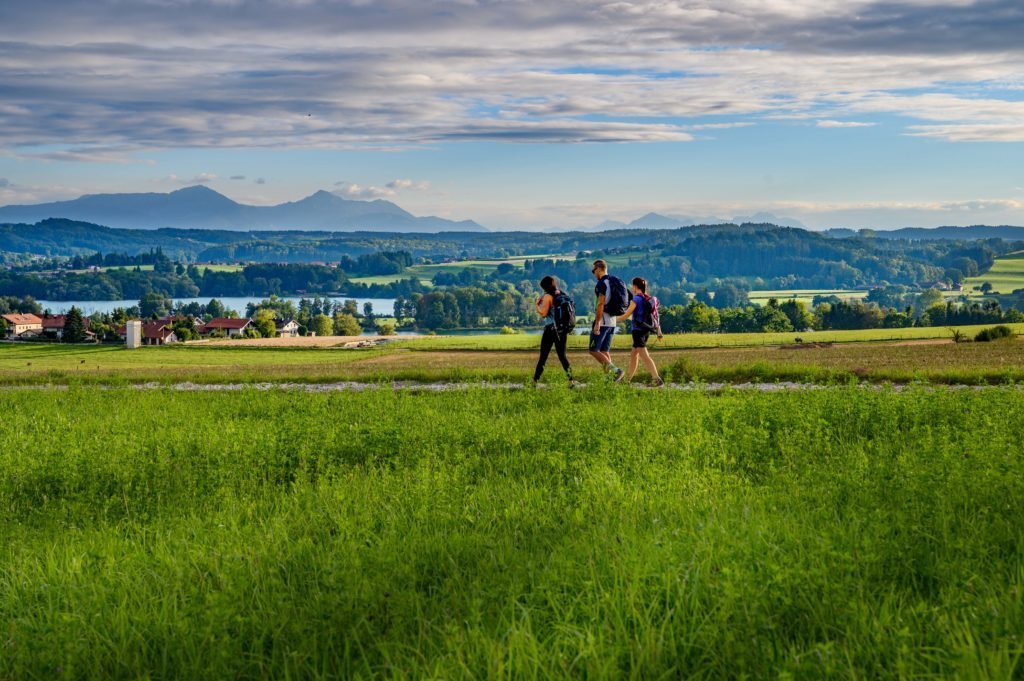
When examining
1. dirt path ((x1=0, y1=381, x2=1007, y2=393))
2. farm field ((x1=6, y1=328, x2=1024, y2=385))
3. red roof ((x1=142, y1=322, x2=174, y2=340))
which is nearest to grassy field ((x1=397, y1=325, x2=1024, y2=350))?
farm field ((x1=6, y1=328, x2=1024, y2=385))

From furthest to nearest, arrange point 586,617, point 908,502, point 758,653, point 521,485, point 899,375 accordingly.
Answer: point 899,375 < point 521,485 < point 908,502 < point 586,617 < point 758,653

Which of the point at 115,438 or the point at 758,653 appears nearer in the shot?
the point at 758,653

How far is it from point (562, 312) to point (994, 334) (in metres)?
34.4

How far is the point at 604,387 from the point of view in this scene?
57.0ft

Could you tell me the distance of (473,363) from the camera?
41.3m

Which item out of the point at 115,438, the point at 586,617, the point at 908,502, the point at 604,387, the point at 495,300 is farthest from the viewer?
the point at 495,300

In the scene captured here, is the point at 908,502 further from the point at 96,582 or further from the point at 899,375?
the point at 899,375

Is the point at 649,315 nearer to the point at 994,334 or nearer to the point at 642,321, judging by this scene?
the point at 642,321

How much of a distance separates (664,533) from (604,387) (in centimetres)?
1036

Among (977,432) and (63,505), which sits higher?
(977,432)

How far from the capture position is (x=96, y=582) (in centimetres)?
704

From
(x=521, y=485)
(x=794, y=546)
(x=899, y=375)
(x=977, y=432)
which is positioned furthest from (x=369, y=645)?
(x=899, y=375)

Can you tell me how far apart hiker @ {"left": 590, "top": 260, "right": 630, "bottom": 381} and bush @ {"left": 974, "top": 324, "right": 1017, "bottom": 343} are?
31840 millimetres

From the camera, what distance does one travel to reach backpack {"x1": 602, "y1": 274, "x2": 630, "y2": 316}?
71.8 ft
